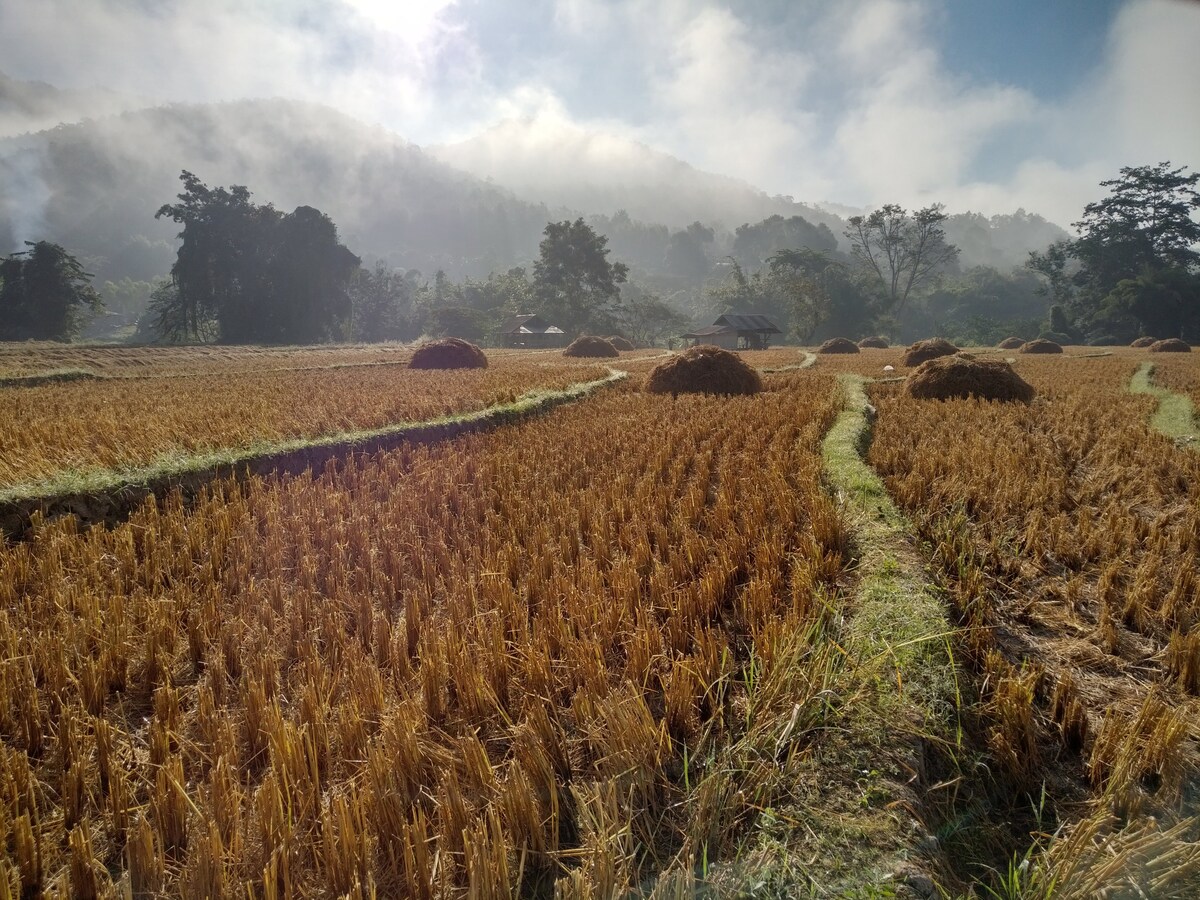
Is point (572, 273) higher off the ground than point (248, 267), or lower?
higher

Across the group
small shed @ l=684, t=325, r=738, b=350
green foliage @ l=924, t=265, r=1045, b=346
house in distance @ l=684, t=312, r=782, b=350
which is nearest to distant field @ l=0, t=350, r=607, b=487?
small shed @ l=684, t=325, r=738, b=350

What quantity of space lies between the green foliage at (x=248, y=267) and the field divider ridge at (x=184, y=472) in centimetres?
3694

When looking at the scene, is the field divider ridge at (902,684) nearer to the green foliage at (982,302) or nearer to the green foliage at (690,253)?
the green foliage at (982,302)

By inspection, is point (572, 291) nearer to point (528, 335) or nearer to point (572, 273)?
point (572, 273)

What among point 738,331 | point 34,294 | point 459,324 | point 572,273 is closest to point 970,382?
point 738,331

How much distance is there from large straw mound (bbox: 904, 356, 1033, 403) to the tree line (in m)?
39.3

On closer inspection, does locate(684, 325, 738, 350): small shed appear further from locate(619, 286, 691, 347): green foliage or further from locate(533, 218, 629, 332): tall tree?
locate(533, 218, 629, 332): tall tree

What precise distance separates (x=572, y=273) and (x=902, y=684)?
184 feet

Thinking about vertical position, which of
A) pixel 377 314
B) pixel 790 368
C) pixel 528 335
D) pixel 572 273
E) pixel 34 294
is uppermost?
pixel 572 273

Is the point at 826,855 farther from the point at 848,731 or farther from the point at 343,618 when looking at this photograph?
the point at 343,618

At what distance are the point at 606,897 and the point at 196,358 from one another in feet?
84.7

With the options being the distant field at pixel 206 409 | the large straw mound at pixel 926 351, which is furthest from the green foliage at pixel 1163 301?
the distant field at pixel 206 409

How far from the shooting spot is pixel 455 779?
1727 mm

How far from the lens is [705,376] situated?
11.5 meters
